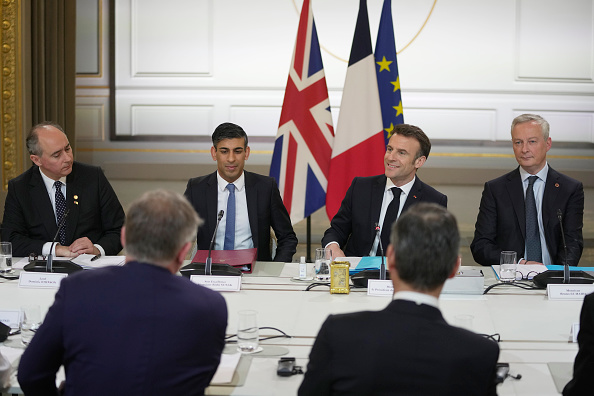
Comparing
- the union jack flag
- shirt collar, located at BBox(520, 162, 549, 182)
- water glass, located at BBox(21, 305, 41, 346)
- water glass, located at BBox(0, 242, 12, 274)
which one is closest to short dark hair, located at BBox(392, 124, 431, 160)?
shirt collar, located at BBox(520, 162, 549, 182)

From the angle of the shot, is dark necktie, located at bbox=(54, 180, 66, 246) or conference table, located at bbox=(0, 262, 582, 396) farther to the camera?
dark necktie, located at bbox=(54, 180, 66, 246)

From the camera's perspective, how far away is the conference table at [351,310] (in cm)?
197

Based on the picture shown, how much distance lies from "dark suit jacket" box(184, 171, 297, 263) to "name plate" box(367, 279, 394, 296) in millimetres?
982

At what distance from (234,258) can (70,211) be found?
1.14 meters

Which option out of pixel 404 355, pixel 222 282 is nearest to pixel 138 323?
pixel 404 355

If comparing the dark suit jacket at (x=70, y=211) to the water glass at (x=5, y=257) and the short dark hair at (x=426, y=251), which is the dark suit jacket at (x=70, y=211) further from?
the short dark hair at (x=426, y=251)

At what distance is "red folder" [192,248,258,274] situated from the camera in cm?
326

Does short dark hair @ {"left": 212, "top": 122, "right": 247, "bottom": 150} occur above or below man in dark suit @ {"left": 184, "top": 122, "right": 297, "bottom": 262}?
above

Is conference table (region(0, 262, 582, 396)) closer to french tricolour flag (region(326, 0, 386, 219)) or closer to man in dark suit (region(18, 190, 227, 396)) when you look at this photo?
man in dark suit (region(18, 190, 227, 396))

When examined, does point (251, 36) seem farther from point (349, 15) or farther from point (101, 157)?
point (101, 157)

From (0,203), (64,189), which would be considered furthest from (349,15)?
(64,189)

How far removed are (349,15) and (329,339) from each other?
6384 mm

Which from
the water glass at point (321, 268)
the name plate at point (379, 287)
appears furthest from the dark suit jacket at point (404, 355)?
the water glass at point (321, 268)

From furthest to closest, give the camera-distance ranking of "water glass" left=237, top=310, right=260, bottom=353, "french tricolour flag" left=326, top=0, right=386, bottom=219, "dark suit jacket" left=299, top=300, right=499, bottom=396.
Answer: "french tricolour flag" left=326, top=0, right=386, bottom=219, "water glass" left=237, top=310, right=260, bottom=353, "dark suit jacket" left=299, top=300, right=499, bottom=396
